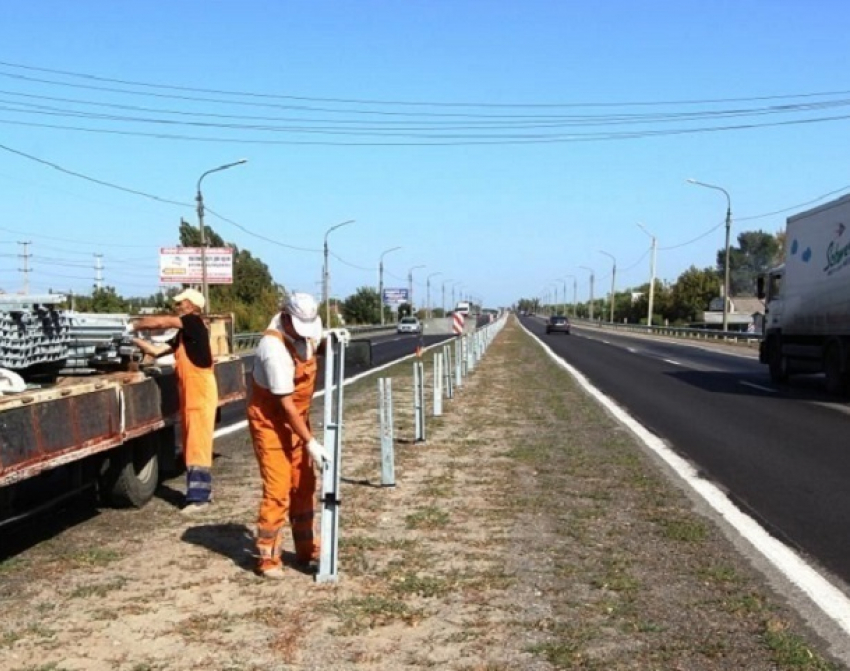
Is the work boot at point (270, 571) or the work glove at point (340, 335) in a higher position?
the work glove at point (340, 335)

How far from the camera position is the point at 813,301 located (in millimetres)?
19141

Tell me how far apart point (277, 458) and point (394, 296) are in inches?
4661

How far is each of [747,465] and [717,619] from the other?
553 cm

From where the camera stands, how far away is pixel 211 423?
7582 millimetres

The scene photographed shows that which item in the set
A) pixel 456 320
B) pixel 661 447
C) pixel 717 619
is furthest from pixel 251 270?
pixel 717 619

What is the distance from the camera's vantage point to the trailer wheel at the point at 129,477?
7426 millimetres

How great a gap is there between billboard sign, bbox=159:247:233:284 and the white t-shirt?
207 feet

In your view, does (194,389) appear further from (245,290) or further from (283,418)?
(245,290)

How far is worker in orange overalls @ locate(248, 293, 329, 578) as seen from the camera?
17.5 ft

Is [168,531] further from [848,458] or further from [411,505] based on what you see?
[848,458]

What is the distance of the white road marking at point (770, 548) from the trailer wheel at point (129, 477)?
15.6 feet

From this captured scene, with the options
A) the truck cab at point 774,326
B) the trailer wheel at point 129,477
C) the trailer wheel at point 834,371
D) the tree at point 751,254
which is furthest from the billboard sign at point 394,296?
the trailer wheel at point 129,477

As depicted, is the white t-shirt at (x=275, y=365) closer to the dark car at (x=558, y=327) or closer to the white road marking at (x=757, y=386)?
the white road marking at (x=757, y=386)

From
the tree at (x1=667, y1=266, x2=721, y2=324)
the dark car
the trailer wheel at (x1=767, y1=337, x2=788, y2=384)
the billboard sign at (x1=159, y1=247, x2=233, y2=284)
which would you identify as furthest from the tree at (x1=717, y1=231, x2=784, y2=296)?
the trailer wheel at (x1=767, y1=337, x2=788, y2=384)
